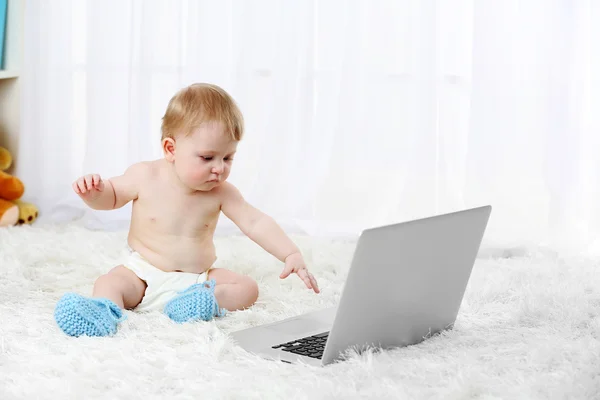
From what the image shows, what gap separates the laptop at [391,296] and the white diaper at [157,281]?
0.25m

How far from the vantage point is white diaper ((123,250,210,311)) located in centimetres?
149

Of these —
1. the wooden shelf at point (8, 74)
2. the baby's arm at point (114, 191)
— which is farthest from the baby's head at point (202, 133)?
the wooden shelf at point (8, 74)

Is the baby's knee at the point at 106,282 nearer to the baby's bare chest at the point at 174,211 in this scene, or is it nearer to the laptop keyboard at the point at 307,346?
the baby's bare chest at the point at 174,211

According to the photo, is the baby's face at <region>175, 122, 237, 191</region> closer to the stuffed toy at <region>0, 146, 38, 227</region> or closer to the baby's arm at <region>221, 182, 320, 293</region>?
the baby's arm at <region>221, 182, 320, 293</region>

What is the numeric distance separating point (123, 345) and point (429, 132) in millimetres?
1282

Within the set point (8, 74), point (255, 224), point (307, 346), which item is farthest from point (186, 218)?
point (8, 74)

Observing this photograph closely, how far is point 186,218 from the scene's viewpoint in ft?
5.08

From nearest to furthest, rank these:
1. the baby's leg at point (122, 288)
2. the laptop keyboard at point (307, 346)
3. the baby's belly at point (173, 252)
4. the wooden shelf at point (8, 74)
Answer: the laptop keyboard at point (307, 346) → the baby's leg at point (122, 288) → the baby's belly at point (173, 252) → the wooden shelf at point (8, 74)

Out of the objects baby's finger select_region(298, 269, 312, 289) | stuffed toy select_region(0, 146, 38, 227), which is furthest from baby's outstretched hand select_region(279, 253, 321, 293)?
stuffed toy select_region(0, 146, 38, 227)

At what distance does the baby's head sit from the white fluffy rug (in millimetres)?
254

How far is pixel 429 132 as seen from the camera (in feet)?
7.48

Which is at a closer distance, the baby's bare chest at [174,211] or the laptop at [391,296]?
the laptop at [391,296]

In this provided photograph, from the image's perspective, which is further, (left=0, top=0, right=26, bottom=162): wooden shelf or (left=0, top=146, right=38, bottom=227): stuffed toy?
(left=0, top=0, right=26, bottom=162): wooden shelf

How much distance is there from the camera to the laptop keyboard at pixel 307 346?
118 cm
